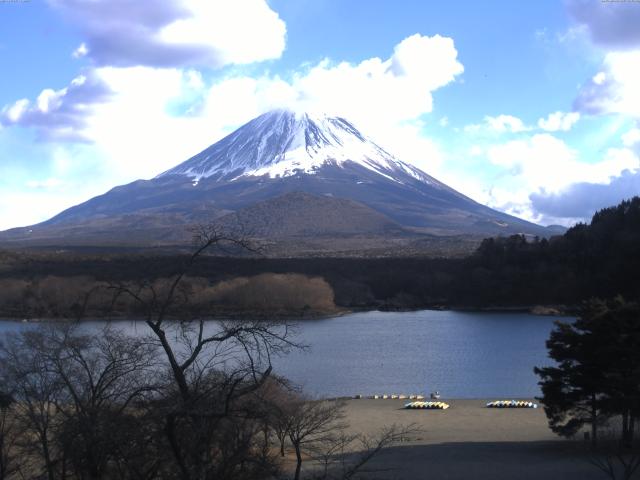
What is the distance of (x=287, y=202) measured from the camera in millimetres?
119625

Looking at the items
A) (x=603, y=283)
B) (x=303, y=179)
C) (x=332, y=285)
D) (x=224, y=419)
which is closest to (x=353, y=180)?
(x=303, y=179)

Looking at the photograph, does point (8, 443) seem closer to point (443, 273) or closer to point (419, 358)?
point (419, 358)

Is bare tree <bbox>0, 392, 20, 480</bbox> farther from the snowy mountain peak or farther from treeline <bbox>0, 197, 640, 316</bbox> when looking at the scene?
the snowy mountain peak

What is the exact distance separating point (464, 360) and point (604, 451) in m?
16.9

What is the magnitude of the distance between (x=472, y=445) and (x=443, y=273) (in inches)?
1899

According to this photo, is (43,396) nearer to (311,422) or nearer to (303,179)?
(311,422)

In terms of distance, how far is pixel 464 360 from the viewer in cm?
3128

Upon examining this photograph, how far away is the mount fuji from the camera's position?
107 meters

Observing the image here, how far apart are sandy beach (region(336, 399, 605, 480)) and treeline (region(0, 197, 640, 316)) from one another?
92.7ft

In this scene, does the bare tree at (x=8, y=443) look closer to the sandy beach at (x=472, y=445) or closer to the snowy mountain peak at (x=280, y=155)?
the sandy beach at (x=472, y=445)

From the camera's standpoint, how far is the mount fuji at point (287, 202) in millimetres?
107250

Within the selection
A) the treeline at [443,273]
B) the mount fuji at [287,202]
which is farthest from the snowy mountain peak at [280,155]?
the treeline at [443,273]

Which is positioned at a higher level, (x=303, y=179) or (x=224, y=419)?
(x=303, y=179)

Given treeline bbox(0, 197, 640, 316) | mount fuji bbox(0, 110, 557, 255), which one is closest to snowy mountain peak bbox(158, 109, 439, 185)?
mount fuji bbox(0, 110, 557, 255)
